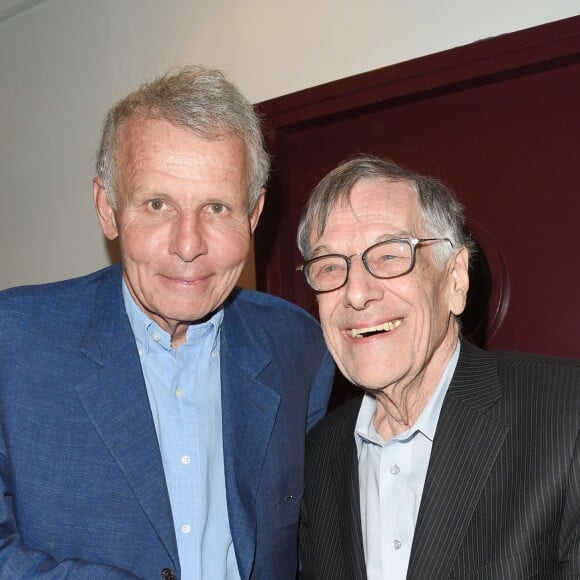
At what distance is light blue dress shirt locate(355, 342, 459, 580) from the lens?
1578 millimetres

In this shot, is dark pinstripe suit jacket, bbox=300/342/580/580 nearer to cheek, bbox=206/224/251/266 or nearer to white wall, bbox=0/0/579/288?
cheek, bbox=206/224/251/266

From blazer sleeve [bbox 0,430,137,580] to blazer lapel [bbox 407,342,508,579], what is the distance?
0.57 m

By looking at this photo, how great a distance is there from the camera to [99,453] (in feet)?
5.14

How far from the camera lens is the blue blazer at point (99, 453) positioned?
1.51 m

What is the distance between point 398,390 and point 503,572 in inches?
17.3

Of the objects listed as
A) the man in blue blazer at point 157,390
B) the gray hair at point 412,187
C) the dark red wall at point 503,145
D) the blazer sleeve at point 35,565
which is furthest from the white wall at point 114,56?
the blazer sleeve at point 35,565

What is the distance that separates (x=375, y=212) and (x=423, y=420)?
1.52ft

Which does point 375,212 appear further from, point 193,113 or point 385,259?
point 193,113

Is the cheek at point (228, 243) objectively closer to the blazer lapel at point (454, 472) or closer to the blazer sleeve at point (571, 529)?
the blazer lapel at point (454, 472)

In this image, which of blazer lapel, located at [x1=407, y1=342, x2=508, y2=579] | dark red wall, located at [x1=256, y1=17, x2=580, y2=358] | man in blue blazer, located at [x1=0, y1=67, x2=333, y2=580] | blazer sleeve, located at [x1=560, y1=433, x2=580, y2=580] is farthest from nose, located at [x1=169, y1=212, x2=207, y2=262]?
dark red wall, located at [x1=256, y1=17, x2=580, y2=358]

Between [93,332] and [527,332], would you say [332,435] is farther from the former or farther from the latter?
[527,332]

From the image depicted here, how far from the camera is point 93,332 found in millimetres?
1672

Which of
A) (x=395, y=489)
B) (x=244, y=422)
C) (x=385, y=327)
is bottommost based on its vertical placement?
(x=395, y=489)

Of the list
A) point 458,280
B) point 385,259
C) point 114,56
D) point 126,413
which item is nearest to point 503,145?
point 458,280
